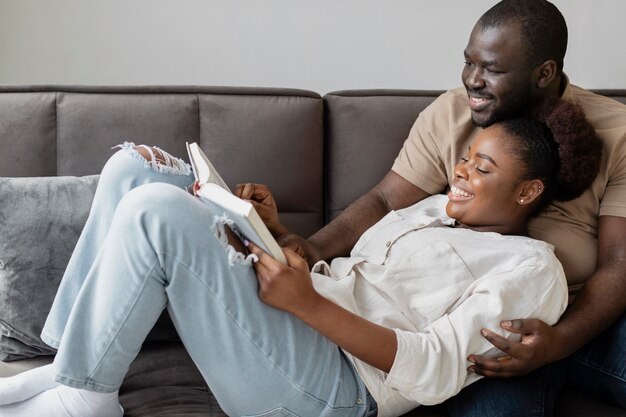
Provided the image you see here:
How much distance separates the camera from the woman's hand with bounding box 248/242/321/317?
123 cm

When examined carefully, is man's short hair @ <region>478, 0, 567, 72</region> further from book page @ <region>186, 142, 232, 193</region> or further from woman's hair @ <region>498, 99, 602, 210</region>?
book page @ <region>186, 142, 232, 193</region>

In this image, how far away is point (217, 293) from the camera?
123cm

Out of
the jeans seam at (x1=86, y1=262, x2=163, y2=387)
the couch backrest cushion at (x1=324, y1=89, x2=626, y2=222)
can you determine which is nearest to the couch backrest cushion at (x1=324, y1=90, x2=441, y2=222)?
the couch backrest cushion at (x1=324, y1=89, x2=626, y2=222)

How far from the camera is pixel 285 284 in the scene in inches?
48.6

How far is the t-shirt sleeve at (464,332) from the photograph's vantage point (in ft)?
4.22

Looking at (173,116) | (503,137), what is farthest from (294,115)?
(503,137)

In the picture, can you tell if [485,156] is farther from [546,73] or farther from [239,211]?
[239,211]

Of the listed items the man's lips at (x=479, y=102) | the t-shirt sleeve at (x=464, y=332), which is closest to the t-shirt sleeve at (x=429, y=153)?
the man's lips at (x=479, y=102)

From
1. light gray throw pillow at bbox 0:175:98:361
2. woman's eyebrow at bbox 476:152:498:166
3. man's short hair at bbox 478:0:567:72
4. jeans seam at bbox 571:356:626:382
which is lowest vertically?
jeans seam at bbox 571:356:626:382

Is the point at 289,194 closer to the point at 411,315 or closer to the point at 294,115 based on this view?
the point at 294,115

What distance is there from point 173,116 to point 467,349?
92cm

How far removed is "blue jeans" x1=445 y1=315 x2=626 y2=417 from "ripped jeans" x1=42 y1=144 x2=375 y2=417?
218 millimetres

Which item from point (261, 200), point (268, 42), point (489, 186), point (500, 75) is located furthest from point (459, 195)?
point (268, 42)

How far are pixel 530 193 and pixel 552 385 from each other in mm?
368
